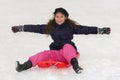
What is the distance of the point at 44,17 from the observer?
7125 mm

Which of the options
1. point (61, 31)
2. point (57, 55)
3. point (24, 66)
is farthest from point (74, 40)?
point (24, 66)

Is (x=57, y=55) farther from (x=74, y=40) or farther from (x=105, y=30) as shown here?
(x=74, y=40)

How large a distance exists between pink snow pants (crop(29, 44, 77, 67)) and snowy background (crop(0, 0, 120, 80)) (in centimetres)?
9

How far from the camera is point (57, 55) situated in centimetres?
426

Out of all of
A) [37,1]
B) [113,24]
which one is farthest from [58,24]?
[37,1]

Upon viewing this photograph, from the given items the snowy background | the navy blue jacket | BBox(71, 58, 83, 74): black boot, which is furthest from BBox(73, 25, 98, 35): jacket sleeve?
BBox(71, 58, 83, 74): black boot

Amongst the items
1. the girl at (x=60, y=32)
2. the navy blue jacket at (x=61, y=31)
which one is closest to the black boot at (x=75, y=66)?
the girl at (x=60, y=32)

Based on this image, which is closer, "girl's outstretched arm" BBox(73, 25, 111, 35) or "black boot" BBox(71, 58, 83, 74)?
"black boot" BBox(71, 58, 83, 74)

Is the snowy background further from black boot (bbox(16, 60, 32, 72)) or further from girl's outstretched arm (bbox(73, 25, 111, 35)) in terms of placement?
girl's outstretched arm (bbox(73, 25, 111, 35))

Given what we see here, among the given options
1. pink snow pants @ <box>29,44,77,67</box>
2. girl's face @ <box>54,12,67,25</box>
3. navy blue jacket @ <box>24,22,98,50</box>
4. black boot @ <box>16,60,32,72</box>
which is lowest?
black boot @ <box>16,60,32,72</box>

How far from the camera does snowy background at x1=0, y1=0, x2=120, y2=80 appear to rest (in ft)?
13.1

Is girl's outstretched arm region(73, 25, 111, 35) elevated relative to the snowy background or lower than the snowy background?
elevated

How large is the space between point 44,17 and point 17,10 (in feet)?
2.43

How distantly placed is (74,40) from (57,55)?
1052 millimetres
